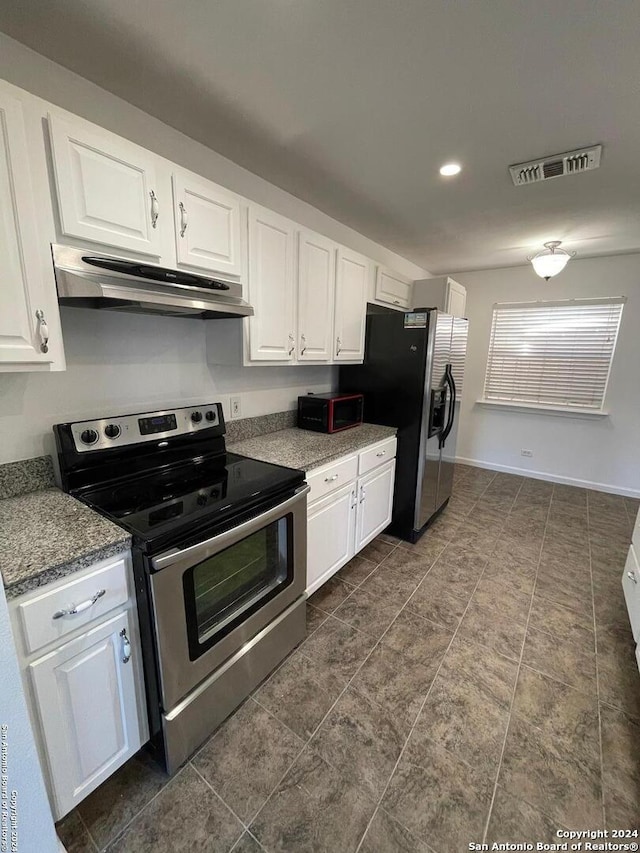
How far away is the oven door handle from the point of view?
1.12m


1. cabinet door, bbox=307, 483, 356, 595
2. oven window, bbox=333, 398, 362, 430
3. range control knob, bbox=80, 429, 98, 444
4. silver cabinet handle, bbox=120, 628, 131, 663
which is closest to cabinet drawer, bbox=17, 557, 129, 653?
silver cabinet handle, bbox=120, 628, 131, 663

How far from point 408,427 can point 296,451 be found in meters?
1.08

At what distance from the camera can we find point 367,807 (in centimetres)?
120

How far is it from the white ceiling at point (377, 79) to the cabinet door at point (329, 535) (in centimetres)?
188

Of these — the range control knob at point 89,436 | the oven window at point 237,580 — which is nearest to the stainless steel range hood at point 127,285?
the range control knob at point 89,436

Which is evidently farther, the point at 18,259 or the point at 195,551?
the point at 195,551

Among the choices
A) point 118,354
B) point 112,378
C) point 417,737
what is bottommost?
point 417,737

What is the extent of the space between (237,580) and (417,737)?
96 centimetres

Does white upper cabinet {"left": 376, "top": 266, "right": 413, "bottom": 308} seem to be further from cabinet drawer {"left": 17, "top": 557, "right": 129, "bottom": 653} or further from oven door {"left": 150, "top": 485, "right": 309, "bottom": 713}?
cabinet drawer {"left": 17, "top": 557, "right": 129, "bottom": 653}

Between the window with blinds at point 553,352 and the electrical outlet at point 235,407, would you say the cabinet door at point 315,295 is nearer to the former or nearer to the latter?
the electrical outlet at point 235,407

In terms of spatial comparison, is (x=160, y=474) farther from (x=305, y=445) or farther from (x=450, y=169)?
(x=450, y=169)

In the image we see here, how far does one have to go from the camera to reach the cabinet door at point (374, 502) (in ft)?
7.82

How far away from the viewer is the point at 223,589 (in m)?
1.44

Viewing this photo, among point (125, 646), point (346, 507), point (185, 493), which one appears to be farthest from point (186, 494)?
point (346, 507)
